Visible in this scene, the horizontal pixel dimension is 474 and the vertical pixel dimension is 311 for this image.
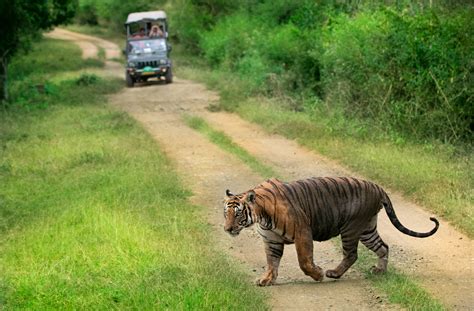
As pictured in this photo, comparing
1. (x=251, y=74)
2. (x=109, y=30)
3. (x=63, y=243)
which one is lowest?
(x=109, y=30)

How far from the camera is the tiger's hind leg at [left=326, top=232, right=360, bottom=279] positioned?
7672 mm

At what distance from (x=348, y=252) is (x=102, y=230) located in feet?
10.8

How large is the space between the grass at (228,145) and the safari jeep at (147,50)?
8.92 meters

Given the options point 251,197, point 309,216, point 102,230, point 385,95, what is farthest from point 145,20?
point 251,197

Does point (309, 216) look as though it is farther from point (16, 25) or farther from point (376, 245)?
point (16, 25)

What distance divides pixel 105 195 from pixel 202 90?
15.1 meters

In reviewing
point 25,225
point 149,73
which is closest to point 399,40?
point 25,225

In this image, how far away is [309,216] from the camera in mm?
7488

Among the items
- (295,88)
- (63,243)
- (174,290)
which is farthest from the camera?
(295,88)

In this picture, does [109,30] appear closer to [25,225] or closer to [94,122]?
[94,122]

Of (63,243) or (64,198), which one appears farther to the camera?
(64,198)

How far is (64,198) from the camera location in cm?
1198

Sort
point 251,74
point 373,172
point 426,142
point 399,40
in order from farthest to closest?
point 251,74, point 399,40, point 426,142, point 373,172

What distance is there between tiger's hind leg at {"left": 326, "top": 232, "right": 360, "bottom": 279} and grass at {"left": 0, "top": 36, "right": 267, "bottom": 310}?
871 mm
